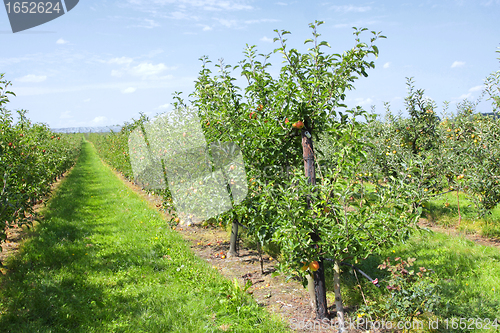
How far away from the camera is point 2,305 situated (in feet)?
12.3

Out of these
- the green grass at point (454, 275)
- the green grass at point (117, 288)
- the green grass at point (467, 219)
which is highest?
the green grass at point (117, 288)

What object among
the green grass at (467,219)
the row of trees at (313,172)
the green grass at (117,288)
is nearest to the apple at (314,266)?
the row of trees at (313,172)

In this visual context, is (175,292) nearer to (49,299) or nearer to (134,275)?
(134,275)

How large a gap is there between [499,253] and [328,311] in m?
4.04

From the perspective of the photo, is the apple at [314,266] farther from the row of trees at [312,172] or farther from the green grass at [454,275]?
the green grass at [454,275]

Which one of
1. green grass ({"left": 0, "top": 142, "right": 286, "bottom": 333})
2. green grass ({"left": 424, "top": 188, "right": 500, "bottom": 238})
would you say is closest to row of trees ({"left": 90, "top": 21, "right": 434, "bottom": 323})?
green grass ({"left": 0, "top": 142, "right": 286, "bottom": 333})

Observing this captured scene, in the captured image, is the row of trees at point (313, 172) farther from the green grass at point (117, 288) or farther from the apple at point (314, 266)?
the green grass at point (117, 288)

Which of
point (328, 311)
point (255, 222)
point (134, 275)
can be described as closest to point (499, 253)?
point (328, 311)

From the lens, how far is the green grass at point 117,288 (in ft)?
11.2

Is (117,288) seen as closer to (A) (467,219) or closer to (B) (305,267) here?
(B) (305,267)

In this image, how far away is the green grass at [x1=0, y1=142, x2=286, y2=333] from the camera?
135 inches

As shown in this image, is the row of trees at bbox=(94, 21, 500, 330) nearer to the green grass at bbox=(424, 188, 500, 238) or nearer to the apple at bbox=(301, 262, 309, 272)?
the apple at bbox=(301, 262, 309, 272)

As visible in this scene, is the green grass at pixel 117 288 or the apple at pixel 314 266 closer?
the apple at pixel 314 266

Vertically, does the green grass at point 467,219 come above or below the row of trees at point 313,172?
below
